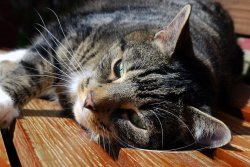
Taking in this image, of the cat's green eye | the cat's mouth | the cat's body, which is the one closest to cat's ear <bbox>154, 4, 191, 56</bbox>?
the cat's body

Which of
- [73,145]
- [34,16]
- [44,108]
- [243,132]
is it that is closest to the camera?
[73,145]

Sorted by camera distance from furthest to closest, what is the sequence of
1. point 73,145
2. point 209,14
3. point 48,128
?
1. point 209,14
2. point 48,128
3. point 73,145

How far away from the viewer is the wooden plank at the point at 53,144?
3.73 feet

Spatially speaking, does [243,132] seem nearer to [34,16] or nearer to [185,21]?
[185,21]

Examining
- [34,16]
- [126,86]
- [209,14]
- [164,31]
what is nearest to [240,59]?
[209,14]

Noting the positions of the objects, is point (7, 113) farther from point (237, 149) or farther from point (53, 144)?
point (237, 149)

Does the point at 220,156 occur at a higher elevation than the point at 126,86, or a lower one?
lower

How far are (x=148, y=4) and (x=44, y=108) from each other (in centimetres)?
125

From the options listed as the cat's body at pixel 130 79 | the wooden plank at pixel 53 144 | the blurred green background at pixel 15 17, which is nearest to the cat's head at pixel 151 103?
the cat's body at pixel 130 79

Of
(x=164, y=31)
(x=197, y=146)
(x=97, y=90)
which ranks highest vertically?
(x=164, y=31)

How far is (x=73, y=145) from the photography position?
4.17 feet

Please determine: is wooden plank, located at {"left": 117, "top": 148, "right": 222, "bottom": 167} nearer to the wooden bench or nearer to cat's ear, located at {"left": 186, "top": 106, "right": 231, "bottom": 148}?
the wooden bench

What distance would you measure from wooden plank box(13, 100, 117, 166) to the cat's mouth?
164 millimetres

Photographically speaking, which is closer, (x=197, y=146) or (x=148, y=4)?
(x=197, y=146)
